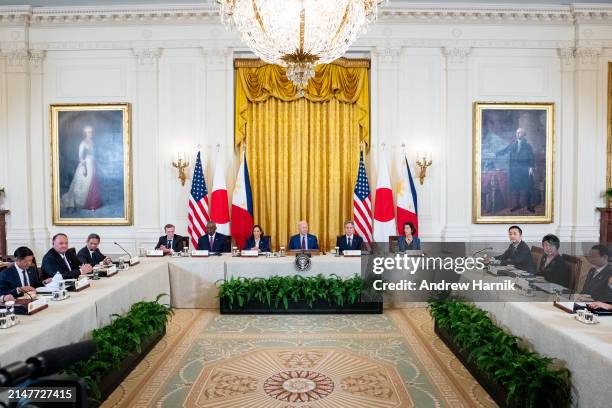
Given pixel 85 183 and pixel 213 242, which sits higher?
pixel 85 183

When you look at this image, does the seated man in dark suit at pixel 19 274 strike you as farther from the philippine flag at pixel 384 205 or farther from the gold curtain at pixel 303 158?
the philippine flag at pixel 384 205

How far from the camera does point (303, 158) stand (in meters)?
9.38

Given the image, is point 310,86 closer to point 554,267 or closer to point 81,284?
point 554,267

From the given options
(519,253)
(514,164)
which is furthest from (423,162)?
(519,253)

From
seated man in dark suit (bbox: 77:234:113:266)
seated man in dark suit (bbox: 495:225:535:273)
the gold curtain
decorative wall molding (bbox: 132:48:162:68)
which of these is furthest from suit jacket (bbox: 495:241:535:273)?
decorative wall molding (bbox: 132:48:162:68)

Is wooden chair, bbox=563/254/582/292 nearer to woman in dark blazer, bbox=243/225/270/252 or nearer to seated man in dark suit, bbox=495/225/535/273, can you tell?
seated man in dark suit, bbox=495/225/535/273

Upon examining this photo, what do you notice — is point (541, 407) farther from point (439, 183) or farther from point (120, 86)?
point (120, 86)

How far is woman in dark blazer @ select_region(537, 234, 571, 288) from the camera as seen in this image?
555cm

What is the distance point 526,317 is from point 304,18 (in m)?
3.64

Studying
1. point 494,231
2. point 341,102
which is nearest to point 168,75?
point 341,102

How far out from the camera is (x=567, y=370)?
11.3 feet

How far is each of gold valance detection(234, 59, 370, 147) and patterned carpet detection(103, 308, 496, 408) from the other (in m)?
4.32

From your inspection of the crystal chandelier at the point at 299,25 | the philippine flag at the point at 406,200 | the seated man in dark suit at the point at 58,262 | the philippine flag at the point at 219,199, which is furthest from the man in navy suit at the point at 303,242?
the crystal chandelier at the point at 299,25

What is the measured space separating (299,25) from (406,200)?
4989mm
